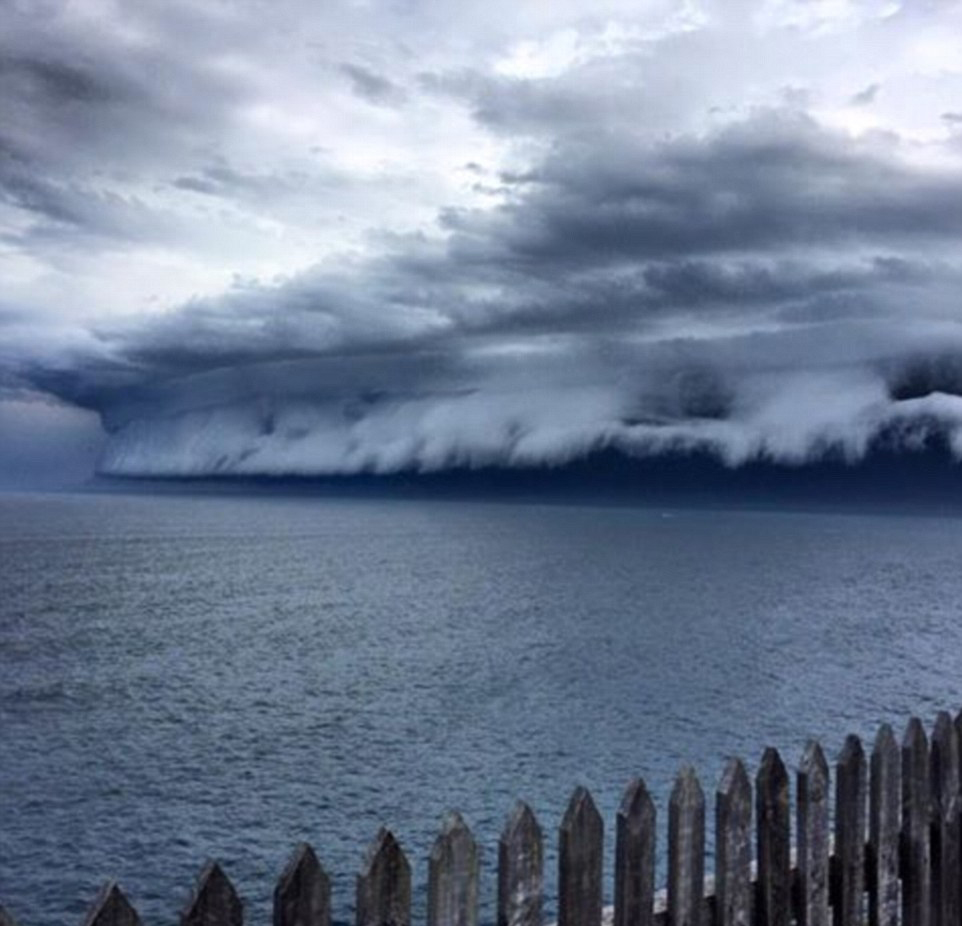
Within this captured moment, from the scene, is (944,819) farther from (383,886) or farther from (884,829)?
(383,886)

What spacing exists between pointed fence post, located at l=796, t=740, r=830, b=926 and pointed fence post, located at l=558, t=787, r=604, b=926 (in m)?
1.37

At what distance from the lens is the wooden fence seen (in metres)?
3.55

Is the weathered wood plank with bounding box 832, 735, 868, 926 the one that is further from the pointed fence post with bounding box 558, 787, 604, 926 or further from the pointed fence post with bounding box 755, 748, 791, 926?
the pointed fence post with bounding box 558, 787, 604, 926

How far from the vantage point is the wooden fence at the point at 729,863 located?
11.6 ft

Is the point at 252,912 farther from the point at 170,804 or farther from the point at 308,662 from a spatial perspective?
the point at 308,662

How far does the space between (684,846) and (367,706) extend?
4866 cm

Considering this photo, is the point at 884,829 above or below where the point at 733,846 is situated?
below

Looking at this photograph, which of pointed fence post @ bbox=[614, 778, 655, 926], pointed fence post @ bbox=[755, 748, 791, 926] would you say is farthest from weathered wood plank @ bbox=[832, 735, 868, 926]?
pointed fence post @ bbox=[614, 778, 655, 926]

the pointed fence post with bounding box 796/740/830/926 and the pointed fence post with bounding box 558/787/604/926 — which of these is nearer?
the pointed fence post with bounding box 558/787/604/926

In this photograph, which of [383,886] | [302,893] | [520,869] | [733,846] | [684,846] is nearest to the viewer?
[302,893]

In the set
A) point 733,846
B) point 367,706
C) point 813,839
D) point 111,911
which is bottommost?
point 367,706

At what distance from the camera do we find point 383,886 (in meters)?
3.57

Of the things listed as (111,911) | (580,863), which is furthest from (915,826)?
(111,911)

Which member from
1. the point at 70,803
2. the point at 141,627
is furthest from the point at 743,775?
the point at 141,627
